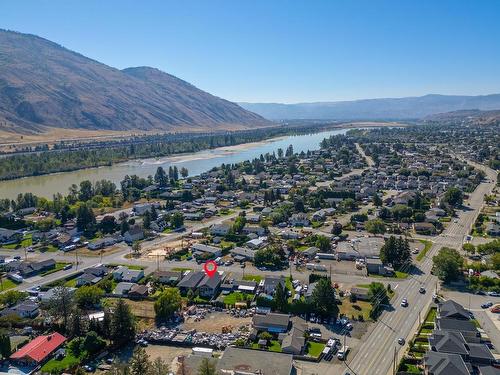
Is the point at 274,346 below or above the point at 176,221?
→ below

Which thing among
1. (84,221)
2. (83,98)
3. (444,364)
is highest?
(83,98)

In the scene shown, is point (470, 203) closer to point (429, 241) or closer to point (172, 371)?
point (429, 241)

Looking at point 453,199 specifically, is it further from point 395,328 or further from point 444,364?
point 444,364

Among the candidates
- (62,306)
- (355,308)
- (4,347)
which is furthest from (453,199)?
(4,347)

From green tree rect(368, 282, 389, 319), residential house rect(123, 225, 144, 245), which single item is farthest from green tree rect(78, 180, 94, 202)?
green tree rect(368, 282, 389, 319)

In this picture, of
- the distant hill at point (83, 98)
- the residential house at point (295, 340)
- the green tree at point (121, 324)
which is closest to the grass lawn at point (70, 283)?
the green tree at point (121, 324)

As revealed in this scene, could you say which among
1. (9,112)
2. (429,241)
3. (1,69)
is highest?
(1,69)

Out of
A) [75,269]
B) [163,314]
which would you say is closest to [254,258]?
[163,314]
